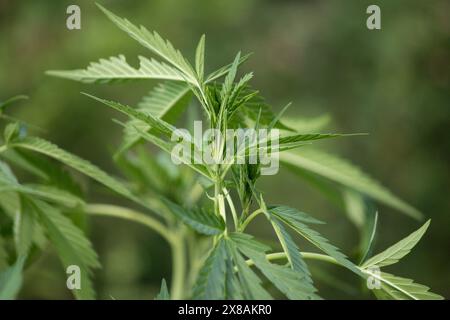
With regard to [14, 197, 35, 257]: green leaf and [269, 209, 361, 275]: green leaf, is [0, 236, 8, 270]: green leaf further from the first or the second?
[269, 209, 361, 275]: green leaf

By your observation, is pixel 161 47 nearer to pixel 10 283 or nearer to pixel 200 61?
pixel 200 61

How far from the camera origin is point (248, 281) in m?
0.30

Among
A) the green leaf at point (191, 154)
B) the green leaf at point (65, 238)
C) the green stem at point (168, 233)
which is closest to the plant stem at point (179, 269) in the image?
the green stem at point (168, 233)

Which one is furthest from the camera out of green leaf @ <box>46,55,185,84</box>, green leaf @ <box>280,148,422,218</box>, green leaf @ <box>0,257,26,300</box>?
green leaf @ <box>280,148,422,218</box>

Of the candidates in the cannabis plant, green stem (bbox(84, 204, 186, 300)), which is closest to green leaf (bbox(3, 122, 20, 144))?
the cannabis plant

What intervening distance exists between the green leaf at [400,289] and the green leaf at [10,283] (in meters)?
0.19

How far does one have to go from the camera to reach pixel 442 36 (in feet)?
5.75

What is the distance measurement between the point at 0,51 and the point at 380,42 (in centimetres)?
111

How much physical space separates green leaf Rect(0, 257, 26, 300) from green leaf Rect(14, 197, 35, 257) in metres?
0.15

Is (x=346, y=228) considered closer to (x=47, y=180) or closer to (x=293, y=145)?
(x=47, y=180)

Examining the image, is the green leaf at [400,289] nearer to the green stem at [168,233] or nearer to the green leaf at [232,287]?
the green leaf at [232,287]

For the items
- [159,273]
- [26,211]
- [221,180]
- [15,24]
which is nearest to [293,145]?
[221,180]

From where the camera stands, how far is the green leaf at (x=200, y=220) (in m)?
0.30

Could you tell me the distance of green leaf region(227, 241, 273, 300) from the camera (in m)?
0.30
